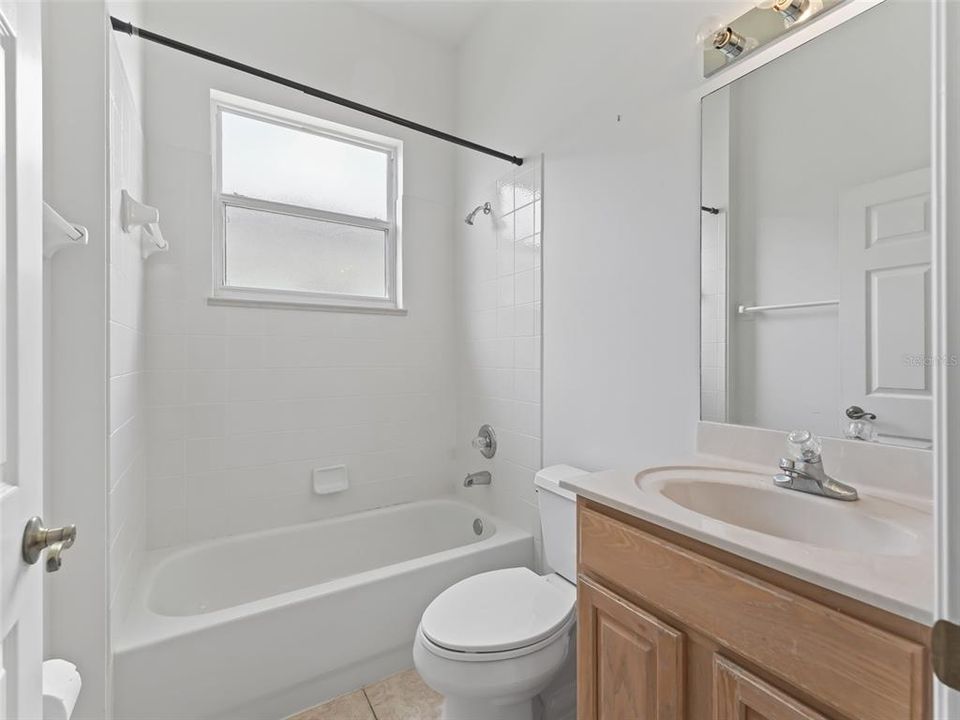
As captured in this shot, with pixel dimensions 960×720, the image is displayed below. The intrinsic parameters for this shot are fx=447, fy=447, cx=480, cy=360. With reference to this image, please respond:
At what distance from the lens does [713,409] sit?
1.24m

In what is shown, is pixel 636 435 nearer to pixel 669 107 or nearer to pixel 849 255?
pixel 849 255

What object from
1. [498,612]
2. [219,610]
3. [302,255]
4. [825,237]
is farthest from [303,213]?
[825,237]

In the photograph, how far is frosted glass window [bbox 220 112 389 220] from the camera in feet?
6.81

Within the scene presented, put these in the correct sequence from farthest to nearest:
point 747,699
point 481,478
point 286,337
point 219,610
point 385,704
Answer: point 481,478 < point 286,337 < point 219,610 < point 385,704 < point 747,699

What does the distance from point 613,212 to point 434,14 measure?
5.11 feet

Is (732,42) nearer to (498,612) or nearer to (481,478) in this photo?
(498,612)

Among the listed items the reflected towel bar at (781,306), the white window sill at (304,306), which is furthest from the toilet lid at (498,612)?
the white window sill at (304,306)

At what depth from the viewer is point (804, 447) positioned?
95 cm

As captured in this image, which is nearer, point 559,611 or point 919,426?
point 919,426

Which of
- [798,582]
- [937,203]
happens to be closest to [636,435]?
[798,582]

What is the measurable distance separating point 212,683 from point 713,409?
1.66m

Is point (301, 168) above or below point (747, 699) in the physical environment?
above

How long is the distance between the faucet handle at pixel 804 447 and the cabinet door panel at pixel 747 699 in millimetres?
465

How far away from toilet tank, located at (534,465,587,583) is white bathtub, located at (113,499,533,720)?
32 centimetres
